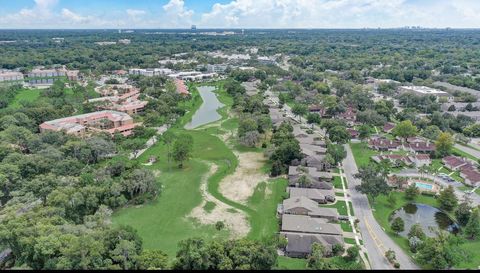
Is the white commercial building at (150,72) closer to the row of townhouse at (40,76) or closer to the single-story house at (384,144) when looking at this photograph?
the row of townhouse at (40,76)

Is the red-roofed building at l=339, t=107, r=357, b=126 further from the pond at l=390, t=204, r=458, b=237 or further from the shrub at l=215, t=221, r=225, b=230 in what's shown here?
the shrub at l=215, t=221, r=225, b=230

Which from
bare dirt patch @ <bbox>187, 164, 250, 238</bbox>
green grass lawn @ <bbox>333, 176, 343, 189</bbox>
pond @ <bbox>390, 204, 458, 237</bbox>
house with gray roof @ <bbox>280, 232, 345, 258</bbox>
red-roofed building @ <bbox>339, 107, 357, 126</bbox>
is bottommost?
pond @ <bbox>390, 204, 458, 237</bbox>

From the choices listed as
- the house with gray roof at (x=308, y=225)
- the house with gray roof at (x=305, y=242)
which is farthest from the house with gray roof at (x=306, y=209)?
the house with gray roof at (x=305, y=242)

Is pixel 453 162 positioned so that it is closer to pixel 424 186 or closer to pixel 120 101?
pixel 424 186

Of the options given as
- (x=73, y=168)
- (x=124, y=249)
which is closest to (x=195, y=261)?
(x=124, y=249)

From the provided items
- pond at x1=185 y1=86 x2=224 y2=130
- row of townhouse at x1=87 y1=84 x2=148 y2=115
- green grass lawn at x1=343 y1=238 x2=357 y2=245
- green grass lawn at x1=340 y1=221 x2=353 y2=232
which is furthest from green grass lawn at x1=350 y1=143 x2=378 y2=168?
row of townhouse at x1=87 y1=84 x2=148 y2=115

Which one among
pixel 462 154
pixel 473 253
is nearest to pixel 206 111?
pixel 462 154
